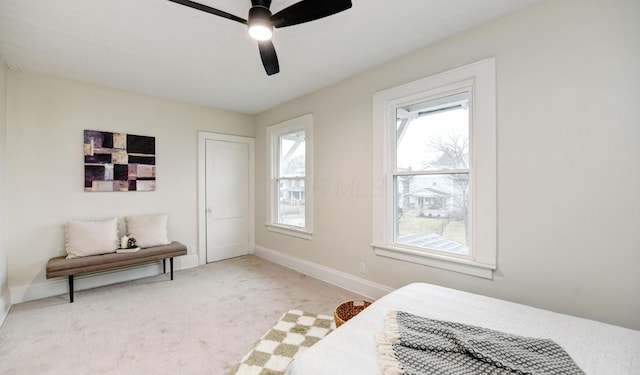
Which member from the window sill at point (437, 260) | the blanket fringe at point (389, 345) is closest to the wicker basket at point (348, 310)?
the window sill at point (437, 260)

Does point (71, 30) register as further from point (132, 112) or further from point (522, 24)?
point (522, 24)

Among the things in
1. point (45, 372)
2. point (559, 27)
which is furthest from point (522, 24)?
point (45, 372)

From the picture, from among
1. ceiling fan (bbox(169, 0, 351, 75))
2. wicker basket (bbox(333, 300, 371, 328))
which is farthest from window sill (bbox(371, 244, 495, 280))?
ceiling fan (bbox(169, 0, 351, 75))

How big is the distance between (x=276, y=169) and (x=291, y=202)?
2.21 feet

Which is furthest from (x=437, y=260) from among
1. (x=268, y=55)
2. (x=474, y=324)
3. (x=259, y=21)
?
(x=259, y=21)

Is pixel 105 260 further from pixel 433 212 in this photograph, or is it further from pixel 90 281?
pixel 433 212

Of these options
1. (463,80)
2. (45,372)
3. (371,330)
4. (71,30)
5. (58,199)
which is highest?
(71,30)

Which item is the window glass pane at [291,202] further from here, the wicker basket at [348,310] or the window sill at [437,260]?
the wicker basket at [348,310]

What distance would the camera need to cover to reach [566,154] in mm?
1838

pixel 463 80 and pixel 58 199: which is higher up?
pixel 463 80

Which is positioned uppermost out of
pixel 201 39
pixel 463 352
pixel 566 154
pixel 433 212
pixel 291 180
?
pixel 201 39

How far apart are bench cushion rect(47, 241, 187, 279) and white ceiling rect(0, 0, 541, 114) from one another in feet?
6.89

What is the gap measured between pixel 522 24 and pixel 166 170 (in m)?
4.40

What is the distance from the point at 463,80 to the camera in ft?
7.60
